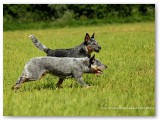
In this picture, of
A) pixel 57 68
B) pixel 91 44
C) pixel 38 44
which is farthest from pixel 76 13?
pixel 57 68

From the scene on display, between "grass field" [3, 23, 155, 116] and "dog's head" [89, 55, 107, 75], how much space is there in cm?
23

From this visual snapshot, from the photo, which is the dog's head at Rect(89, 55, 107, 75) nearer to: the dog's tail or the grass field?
the grass field

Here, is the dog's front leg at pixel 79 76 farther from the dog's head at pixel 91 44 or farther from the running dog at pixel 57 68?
the dog's head at pixel 91 44

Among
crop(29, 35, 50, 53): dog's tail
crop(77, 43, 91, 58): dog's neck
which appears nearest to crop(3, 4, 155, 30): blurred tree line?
crop(29, 35, 50, 53): dog's tail

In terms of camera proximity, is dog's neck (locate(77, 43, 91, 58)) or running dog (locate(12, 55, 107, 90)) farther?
dog's neck (locate(77, 43, 91, 58))

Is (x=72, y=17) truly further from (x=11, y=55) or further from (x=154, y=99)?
(x=154, y=99)

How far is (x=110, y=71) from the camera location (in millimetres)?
10742

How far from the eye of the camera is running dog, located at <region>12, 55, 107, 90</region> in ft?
32.5

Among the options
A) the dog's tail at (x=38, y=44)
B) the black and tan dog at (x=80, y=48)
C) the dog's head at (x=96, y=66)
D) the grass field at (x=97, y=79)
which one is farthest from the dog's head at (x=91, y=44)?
the dog's tail at (x=38, y=44)

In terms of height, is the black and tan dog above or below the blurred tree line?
below

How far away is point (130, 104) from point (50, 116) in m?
1.34

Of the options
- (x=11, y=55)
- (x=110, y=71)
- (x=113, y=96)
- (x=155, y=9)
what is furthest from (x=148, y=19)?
(x=11, y=55)

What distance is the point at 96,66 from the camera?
33.7 ft

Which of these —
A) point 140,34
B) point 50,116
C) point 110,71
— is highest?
point 140,34
